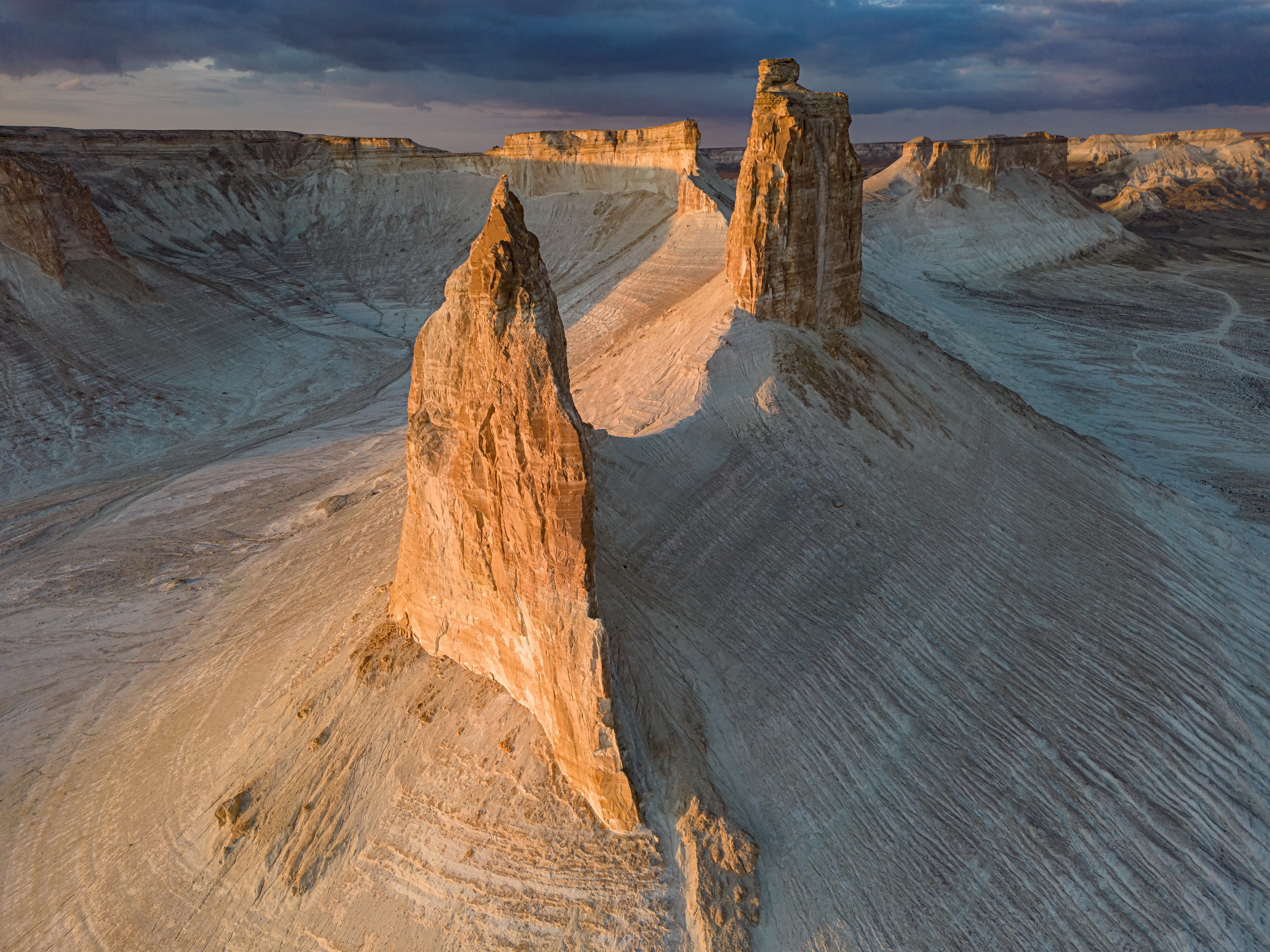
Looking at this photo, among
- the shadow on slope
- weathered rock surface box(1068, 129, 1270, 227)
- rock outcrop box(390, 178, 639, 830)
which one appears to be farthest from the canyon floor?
weathered rock surface box(1068, 129, 1270, 227)

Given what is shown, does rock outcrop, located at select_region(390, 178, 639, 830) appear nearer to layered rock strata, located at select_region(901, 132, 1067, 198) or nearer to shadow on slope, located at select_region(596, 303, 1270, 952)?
shadow on slope, located at select_region(596, 303, 1270, 952)

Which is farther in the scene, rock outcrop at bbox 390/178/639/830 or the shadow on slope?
the shadow on slope

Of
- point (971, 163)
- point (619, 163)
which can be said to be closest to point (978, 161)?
point (971, 163)

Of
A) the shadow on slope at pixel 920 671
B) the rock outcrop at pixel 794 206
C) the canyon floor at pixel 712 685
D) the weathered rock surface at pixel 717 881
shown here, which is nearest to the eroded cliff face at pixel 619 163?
the rock outcrop at pixel 794 206

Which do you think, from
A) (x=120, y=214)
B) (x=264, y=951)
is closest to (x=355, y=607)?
(x=264, y=951)

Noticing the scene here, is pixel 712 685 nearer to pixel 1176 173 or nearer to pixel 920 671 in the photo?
pixel 920 671

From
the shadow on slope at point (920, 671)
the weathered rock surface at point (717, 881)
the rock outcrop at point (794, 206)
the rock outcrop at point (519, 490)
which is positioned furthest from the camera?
the rock outcrop at point (794, 206)

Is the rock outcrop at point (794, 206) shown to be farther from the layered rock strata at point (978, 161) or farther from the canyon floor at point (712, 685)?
the layered rock strata at point (978, 161)

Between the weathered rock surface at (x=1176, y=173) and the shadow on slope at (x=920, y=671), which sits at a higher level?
the weathered rock surface at (x=1176, y=173)
